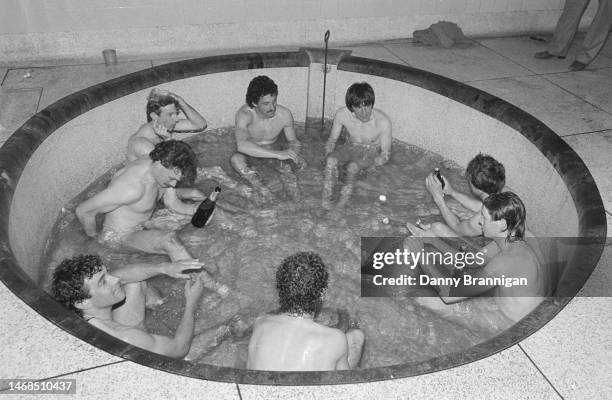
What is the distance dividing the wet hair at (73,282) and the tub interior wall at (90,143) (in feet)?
2.82

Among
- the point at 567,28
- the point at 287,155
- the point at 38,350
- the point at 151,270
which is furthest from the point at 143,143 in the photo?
the point at 567,28

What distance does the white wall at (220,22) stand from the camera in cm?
593

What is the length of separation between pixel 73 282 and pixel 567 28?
6.27 meters

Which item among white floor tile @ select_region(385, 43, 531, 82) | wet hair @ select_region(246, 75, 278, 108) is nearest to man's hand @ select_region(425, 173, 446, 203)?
wet hair @ select_region(246, 75, 278, 108)

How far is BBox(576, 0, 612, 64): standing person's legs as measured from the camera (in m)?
6.08

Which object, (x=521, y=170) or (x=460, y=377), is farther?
(x=521, y=170)

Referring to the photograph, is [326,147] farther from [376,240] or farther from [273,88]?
[376,240]

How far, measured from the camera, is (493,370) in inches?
95.1

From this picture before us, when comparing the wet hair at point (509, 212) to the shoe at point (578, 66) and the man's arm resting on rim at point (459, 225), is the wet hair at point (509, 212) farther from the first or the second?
the shoe at point (578, 66)

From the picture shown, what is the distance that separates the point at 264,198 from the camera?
15.7 feet

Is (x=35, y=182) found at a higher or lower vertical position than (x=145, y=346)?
higher

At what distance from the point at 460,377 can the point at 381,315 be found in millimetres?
1358

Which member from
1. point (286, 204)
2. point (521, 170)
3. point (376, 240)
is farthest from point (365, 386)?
point (521, 170)

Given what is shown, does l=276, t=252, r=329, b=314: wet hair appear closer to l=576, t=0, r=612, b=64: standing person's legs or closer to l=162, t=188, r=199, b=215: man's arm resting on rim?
l=162, t=188, r=199, b=215: man's arm resting on rim
